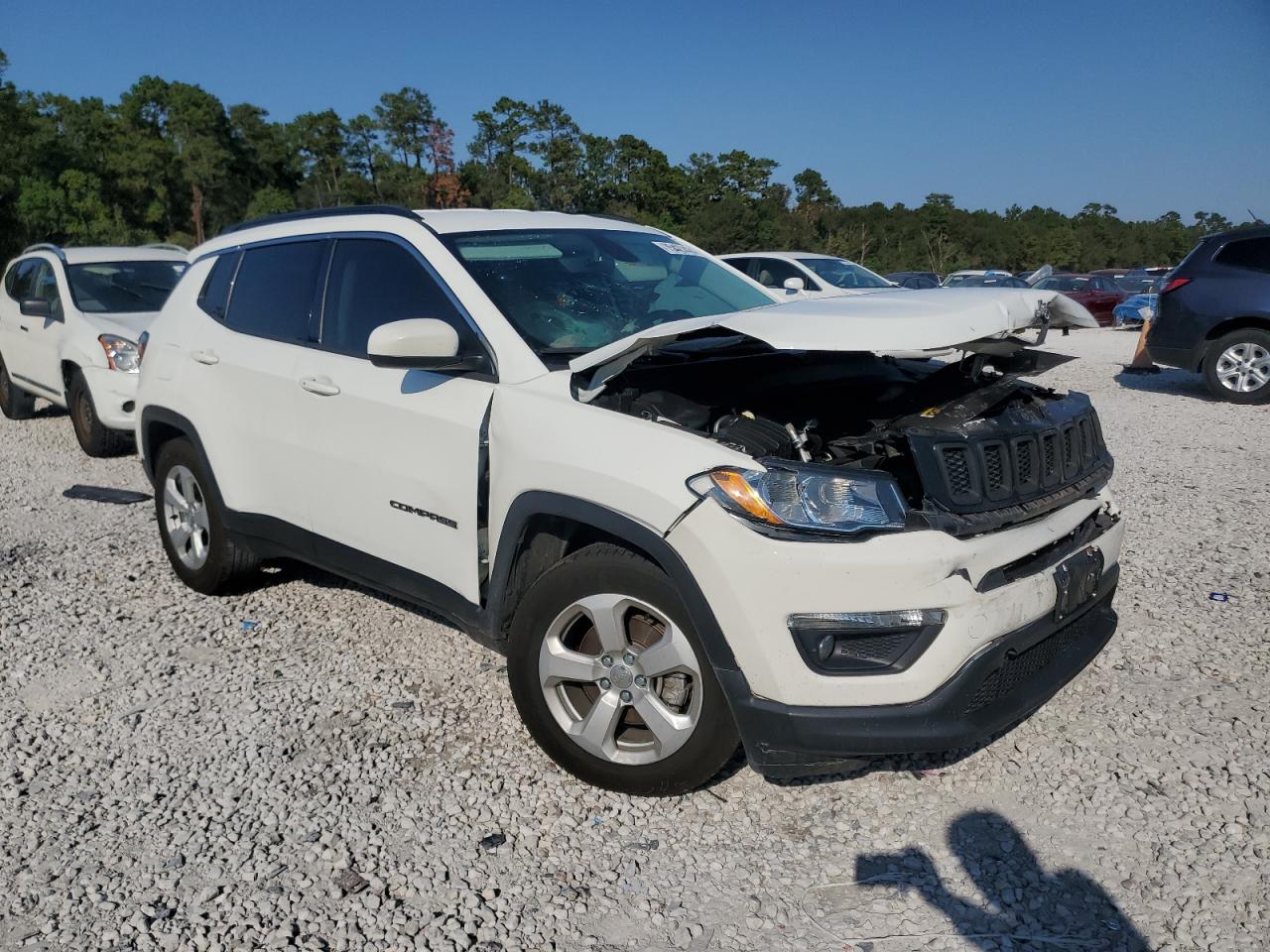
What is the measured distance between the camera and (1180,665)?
4102 millimetres

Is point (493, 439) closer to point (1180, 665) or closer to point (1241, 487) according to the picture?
point (1180, 665)

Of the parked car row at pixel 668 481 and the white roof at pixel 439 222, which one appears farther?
the white roof at pixel 439 222

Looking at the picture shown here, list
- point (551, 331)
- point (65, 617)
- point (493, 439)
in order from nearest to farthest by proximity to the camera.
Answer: point (493, 439)
point (551, 331)
point (65, 617)

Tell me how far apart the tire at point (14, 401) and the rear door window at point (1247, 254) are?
1280 cm

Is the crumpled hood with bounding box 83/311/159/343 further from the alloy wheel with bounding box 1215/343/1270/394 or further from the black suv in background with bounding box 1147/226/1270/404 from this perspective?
the alloy wheel with bounding box 1215/343/1270/394

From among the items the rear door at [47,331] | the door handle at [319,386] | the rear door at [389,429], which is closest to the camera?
the rear door at [389,429]

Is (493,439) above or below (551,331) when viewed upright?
below

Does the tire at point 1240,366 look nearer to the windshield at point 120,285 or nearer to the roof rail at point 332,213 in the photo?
the roof rail at point 332,213

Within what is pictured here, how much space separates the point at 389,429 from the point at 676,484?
4.58ft

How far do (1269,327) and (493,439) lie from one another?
10.2 metres

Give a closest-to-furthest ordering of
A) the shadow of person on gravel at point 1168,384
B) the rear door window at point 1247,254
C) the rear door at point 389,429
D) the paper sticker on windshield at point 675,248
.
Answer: the rear door at point 389,429, the paper sticker on windshield at point 675,248, the rear door window at point 1247,254, the shadow of person on gravel at point 1168,384

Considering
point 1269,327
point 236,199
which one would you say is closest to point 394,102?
point 236,199

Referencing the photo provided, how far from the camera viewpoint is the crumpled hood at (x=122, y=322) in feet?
27.2

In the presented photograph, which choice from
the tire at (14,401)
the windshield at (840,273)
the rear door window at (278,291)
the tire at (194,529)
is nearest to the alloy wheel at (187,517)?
the tire at (194,529)
